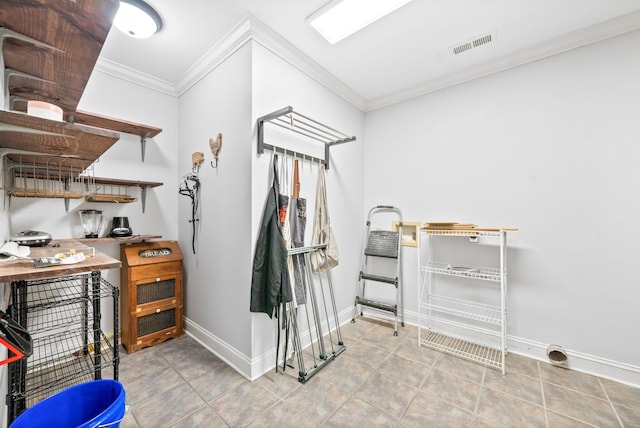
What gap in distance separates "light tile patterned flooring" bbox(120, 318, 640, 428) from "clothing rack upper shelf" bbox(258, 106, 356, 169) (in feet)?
5.81

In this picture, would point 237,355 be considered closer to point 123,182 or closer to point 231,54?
point 123,182

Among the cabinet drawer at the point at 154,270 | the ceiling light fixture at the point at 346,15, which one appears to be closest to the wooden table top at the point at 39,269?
the cabinet drawer at the point at 154,270

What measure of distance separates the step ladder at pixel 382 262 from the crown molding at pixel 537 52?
135 centimetres

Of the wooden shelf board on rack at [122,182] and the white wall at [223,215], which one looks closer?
the white wall at [223,215]

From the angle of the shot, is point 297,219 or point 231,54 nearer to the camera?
point 231,54

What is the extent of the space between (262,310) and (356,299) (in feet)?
4.80

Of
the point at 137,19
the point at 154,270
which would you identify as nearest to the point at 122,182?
the point at 154,270

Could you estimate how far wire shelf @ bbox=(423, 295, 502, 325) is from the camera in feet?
7.59

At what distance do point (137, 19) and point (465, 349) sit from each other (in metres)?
3.78

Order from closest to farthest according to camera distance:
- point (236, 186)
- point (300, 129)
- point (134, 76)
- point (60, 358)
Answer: point (60, 358) → point (236, 186) → point (300, 129) → point (134, 76)

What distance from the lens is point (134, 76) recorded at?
2570 millimetres

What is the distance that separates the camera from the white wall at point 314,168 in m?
2.04

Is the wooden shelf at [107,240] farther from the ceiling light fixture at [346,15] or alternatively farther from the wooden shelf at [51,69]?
the ceiling light fixture at [346,15]

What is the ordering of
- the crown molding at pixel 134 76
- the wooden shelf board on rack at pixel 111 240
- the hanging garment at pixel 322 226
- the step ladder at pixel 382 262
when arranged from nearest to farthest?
the wooden shelf board on rack at pixel 111 240 → the crown molding at pixel 134 76 → the hanging garment at pixel 322 226 → the step ladder at pixel 382 262
